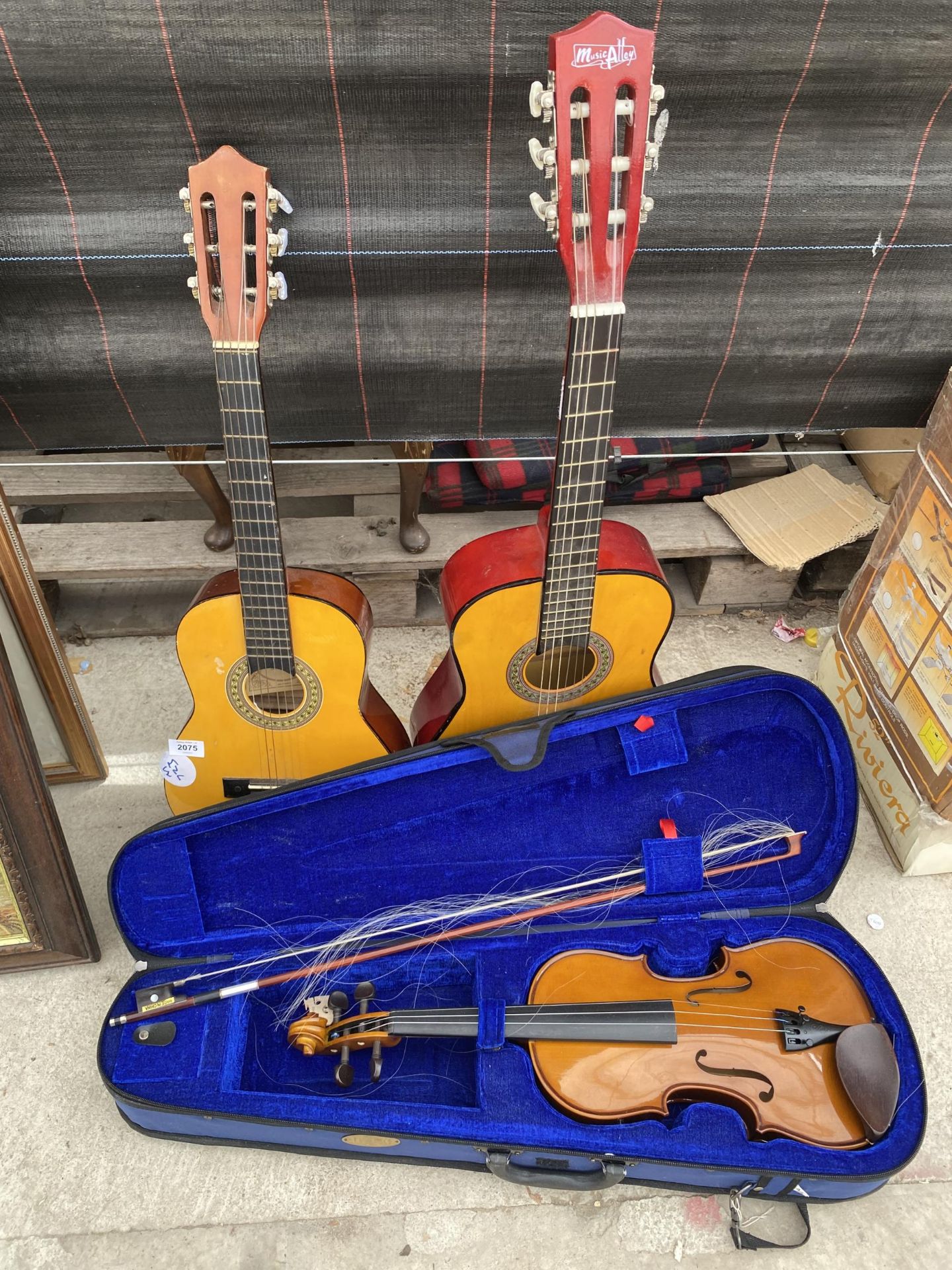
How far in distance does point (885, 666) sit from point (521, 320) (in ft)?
3.91

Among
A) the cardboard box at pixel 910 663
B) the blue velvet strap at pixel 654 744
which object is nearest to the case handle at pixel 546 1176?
the blue velvet strap at pixel 654 744

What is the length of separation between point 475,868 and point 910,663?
1.12 metres

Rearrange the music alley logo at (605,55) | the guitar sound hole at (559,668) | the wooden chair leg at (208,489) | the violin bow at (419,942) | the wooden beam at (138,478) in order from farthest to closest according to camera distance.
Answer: the wooden beam at (138,478) → the wooden chair leg at (208,489) → the guitar sound hole at (559,668) → the violin bow at (419,942) → the music alley logo at (605,55)

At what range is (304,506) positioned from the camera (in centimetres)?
288

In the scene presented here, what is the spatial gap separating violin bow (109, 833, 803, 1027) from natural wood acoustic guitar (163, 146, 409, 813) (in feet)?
1.20

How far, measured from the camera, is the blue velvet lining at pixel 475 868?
1.56 metres

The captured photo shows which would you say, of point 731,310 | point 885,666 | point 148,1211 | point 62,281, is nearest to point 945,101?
point 731,310

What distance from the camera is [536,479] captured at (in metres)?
2.44

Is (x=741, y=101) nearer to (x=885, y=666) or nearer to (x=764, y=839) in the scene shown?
(x=885, y=666)

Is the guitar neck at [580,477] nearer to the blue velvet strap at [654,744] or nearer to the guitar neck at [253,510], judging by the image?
the blue velvet strap at [654,744]

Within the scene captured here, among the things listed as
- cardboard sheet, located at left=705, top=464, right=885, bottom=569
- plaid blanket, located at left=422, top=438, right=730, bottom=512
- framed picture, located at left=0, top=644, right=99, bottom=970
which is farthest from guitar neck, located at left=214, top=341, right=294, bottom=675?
cardboard sheet, located at left=705, top=464, right=885, bottom=569

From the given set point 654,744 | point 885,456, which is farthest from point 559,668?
point 885,456

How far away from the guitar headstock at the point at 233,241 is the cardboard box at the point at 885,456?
1.78 m

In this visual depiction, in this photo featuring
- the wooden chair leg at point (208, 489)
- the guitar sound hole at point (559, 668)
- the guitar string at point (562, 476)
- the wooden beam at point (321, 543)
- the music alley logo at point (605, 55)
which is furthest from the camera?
the wooden beam at point (321, 543)
